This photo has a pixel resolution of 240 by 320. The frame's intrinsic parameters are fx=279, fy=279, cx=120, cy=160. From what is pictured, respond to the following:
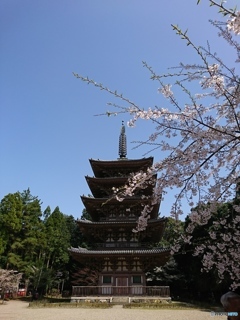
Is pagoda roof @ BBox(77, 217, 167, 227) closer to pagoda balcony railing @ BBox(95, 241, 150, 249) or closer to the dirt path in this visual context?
pagoda balcony railing @ BBox(95, 241, 150, 249)

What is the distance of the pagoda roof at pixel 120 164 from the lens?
777 inches

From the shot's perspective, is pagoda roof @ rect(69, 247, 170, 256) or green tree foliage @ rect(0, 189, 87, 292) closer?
pagoda roof @ rect(69, 247, 170, 256)

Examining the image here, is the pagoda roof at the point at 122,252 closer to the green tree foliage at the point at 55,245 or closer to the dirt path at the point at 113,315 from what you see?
the dirt path at the point at 113,315

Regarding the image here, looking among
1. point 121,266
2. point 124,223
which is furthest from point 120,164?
point 121,266

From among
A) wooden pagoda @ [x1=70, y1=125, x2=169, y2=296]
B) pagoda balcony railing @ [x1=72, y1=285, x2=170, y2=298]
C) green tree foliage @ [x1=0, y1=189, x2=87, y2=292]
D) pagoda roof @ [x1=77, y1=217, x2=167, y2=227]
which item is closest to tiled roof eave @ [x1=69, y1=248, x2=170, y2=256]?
wooden pagoda @ [x1=70, y1=125, x2=169, y2=296]

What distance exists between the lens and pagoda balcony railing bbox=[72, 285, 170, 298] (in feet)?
54.2

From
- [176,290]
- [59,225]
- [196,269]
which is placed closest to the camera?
[196,269]

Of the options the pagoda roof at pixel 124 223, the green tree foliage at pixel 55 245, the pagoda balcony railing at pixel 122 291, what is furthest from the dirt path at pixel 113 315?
the green tree foliage at pixel 55 245

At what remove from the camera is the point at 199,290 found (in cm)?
2341

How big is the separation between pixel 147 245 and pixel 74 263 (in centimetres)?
1688

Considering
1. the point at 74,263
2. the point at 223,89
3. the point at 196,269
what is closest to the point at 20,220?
the point at 74,263

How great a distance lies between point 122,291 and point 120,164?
8.28 meters

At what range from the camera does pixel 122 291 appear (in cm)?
1664

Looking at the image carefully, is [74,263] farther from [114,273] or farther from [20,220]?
[114,273]
